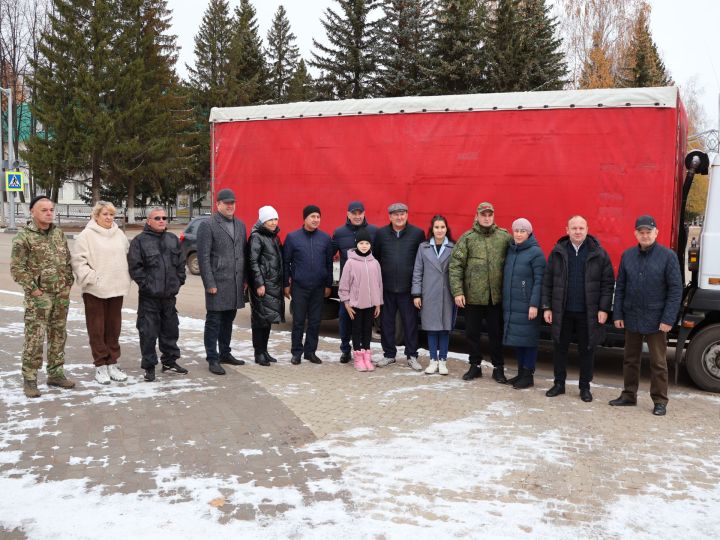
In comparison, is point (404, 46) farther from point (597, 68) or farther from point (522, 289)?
point (522, 289)

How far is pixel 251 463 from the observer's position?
4.78m

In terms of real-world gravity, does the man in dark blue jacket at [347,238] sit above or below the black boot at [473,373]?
above

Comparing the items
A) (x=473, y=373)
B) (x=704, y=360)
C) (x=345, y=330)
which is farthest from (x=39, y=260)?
(x=704, y=360)

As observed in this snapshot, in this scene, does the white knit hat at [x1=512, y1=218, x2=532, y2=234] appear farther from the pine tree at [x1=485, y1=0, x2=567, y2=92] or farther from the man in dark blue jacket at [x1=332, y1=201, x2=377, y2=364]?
the pine tree at [x1=485, y1=0, x2=567, y2=92]

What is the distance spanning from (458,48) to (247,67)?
20.5 metres

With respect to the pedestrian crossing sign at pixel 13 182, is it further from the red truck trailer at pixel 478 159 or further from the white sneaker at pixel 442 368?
the white sneaker at pixel 442 368

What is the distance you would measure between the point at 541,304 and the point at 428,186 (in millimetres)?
2275

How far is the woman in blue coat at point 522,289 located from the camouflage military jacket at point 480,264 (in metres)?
0.11

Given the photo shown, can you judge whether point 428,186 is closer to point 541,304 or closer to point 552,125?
point 552,125

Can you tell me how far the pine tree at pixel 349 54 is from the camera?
36.7 m

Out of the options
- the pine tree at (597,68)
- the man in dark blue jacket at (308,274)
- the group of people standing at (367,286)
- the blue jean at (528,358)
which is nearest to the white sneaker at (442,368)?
→ the group of people standing at (367,286)

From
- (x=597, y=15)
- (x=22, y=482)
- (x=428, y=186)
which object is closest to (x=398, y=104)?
(x=428, y=186)

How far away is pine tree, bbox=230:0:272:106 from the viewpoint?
4553cm

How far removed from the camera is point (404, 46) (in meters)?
35.4
